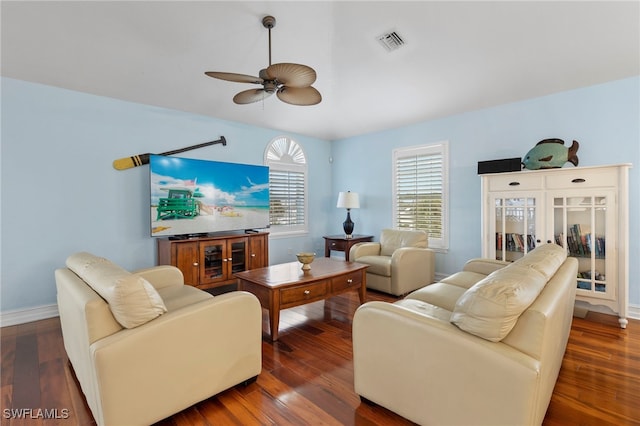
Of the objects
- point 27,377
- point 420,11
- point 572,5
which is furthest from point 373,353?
point 572,5

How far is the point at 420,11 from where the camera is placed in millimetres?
2660

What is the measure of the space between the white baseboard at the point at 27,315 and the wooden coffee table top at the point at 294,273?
6.89 ft

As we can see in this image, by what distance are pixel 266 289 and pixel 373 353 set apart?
1.27m

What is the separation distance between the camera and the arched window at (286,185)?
517cm

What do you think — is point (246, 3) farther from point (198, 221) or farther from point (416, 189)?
point (416, 189)

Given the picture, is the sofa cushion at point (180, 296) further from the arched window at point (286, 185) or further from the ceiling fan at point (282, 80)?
the arched window at point (286, 185)

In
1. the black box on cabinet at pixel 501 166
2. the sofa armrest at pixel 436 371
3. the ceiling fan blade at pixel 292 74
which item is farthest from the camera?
the black box on cabinet at pixel 501 166

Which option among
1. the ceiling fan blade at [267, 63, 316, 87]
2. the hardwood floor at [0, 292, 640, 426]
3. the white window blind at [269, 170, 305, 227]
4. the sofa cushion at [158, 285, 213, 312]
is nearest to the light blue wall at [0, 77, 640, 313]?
the white window blind at [269, 170, 305, 227]

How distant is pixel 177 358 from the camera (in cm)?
167

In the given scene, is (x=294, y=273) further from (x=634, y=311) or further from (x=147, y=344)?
(x=634, y=311)

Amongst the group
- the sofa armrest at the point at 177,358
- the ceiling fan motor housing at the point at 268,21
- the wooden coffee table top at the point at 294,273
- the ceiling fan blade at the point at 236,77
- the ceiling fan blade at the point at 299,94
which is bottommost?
the sofa armrest at the point at 177,358

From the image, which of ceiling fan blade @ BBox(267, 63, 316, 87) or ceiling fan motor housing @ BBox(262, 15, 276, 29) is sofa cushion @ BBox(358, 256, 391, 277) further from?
ceiling fan motor housing @ BBox(262, 15, 276, 29)

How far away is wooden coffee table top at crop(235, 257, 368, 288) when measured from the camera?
2.80 m

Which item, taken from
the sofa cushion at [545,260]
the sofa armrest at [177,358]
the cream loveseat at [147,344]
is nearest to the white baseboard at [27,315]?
the cream loveseat at [147,344]
